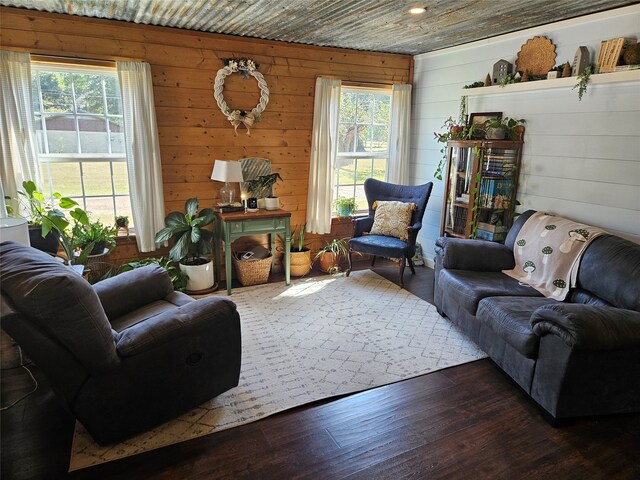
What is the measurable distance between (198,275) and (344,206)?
1.89 m

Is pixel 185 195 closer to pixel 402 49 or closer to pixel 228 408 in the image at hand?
pixel 228 408

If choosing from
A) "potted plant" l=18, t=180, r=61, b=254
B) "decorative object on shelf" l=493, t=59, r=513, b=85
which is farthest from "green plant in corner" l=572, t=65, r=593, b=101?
"potted plant" l=18, t=180, r=61, b=254

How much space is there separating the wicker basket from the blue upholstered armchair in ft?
2.99

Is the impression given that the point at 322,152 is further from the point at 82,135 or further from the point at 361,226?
the point at 82,135

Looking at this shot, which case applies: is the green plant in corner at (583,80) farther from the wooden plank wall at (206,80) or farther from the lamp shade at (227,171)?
the lamp shade at (227,171)

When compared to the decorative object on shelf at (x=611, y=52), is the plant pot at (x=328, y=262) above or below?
below

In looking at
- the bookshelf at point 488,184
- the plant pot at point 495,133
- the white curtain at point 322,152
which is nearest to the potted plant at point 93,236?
the white curtain at point 322,152

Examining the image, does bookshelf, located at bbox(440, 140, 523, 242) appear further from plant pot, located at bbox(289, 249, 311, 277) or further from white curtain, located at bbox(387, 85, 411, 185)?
plant pot, located at bbox(289, 249, 311, 277)

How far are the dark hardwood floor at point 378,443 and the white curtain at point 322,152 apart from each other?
2.50 metres

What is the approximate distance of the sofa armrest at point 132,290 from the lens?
7.96 ft

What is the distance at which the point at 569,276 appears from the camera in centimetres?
289

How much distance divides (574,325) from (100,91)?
13.1 feet

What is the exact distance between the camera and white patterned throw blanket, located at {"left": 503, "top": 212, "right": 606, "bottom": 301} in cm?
290

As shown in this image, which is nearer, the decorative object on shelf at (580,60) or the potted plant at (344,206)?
the decorative object on shelf at (580,60)
